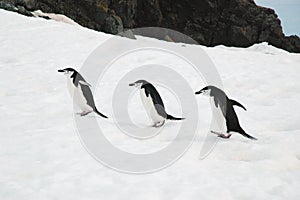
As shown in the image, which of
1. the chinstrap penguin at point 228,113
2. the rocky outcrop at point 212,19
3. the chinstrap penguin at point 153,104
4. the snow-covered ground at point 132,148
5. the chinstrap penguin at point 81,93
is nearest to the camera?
the snow-covered ground at point 132,148

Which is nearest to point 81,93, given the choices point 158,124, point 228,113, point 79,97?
point 79,97

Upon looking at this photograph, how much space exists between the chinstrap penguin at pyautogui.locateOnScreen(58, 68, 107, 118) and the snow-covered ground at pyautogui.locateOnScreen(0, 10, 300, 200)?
0.26 metres

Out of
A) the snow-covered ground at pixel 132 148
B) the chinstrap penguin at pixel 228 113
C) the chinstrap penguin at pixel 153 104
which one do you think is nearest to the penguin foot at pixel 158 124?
the chinstrap penguin at pixel 153 104

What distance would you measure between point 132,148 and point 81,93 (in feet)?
5.46

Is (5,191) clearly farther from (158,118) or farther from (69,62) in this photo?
(69,62)

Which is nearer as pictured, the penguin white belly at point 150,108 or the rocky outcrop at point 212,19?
the penguin white belly at point 150,108

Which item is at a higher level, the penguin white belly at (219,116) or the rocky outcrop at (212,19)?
the penguin white belly at (219,116)

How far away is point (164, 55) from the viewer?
11.6 meters

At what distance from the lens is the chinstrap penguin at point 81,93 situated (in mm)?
5695

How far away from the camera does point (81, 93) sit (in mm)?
5723

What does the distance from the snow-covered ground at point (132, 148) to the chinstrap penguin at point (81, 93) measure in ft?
0.84

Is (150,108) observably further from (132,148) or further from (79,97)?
(79,97)

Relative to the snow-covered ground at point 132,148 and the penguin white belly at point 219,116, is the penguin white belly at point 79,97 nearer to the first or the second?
the snow-covered ground at point 132,148

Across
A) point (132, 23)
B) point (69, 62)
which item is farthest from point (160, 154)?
point (132, 23)
